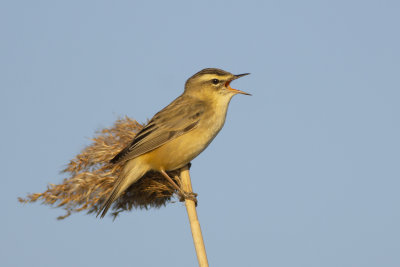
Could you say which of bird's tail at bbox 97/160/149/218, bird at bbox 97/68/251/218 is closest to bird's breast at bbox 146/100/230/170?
bird at bbox 97/68/251/218

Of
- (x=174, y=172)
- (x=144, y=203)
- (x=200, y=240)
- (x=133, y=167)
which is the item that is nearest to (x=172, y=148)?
(x=174, y=172)

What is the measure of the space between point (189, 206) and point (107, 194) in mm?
1139

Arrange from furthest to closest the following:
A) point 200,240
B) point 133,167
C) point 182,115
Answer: point 182,115, point 133,167, point 200,240

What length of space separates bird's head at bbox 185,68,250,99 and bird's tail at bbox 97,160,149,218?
1.53 metres

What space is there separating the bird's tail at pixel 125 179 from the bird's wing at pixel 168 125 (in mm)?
114

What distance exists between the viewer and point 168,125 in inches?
222

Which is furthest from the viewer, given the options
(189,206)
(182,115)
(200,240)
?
(182,115)

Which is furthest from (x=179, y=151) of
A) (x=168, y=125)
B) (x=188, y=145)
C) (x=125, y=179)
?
(x=125, y=179)

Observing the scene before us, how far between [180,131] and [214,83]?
900 mm

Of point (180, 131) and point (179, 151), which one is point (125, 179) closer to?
point (179, 151)

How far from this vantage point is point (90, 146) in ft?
15.1

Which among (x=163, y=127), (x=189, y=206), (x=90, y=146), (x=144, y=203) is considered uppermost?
(x=163, y=127)

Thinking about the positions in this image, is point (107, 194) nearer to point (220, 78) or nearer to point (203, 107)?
point (203, 107)

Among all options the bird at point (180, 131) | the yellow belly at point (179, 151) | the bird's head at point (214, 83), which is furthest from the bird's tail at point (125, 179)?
the bird's head at point (214, 83)
